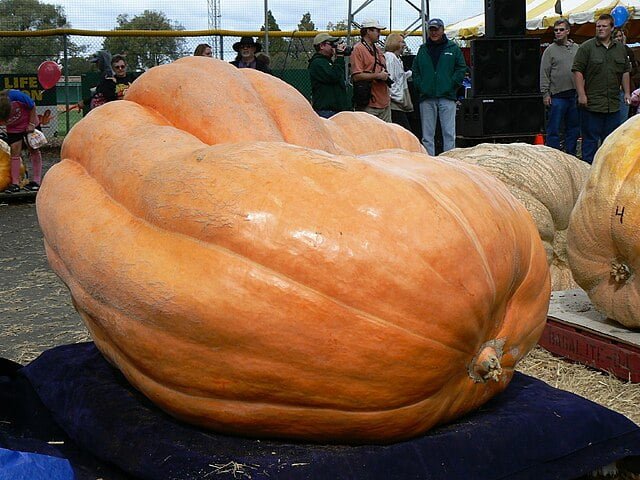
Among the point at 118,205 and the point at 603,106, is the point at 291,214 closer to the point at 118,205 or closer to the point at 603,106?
the point at 118,205

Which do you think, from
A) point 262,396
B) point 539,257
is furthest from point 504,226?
point 262,396

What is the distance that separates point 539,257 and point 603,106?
7.33 meters

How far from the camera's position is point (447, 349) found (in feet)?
6.38

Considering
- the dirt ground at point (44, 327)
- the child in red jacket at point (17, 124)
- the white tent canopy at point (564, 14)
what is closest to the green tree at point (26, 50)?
the child in red jacket at point (17, 124)

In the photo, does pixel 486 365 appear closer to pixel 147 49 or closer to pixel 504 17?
pixel 504 17

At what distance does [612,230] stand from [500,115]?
22.3 ft

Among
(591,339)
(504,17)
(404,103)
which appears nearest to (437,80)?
(404,103)

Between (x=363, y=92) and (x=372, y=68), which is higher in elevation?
(x=372, y=68)

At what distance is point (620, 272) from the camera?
129 inches

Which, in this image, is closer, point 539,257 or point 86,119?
point 539,257

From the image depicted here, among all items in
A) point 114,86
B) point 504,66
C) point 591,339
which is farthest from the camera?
point 504,66

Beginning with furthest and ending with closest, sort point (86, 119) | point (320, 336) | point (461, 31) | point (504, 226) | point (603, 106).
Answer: point (461, 31) → point (603, 106) → point (86, 119) → point (504, 226) → point (320, 336)

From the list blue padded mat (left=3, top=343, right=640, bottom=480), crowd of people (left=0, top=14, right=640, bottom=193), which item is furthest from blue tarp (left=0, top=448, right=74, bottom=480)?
crowd of people (left=0, top=14, right=640, bottom=193)

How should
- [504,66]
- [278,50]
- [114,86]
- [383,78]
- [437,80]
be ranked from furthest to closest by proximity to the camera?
1. [278,50]
2. [504,66]
3. [114,86]
4. [437,80]
5. [383,78]
